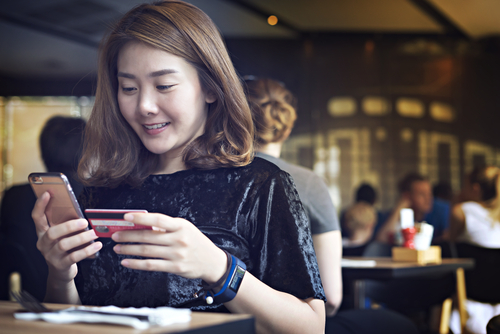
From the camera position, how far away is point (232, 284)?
2.96ft

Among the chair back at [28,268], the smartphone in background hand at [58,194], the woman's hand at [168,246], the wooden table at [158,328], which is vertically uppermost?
the smartphone in background hand at [58,194]

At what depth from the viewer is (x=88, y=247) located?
982 mm

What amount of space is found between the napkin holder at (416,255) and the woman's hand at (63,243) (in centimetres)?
249

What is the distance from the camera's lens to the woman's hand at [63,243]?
0.97 metres

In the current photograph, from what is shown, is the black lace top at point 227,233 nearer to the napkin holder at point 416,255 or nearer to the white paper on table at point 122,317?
the white paper on table at point 122,317

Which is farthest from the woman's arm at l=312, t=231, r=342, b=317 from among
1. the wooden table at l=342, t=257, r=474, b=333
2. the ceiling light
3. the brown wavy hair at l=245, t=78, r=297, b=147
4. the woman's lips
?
the ceiling light

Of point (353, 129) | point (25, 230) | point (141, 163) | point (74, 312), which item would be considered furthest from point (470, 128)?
point (74, 312)

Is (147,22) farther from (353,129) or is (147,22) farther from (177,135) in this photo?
(353,129)

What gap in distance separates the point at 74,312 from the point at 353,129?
7.15 m

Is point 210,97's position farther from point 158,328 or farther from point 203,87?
point 158,328

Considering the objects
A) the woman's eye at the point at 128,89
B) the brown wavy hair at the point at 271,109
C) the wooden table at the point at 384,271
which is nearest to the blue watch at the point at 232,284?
the woman's eye at the point at 128,89

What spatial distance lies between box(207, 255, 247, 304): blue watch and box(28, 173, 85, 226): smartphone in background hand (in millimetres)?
355

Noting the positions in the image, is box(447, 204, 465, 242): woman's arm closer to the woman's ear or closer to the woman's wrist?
the woman's ear

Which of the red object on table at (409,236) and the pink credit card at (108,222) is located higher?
the pink credit card at (108,222)
